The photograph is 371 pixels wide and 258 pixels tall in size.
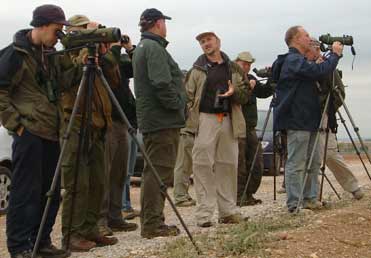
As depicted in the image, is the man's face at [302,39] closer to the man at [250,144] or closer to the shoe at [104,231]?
the man at [250,144]

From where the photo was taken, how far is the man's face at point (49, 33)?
5.71m

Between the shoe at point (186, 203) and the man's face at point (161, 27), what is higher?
the man's face at point (161, 27)

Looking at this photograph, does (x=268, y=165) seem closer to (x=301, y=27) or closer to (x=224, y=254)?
(x=301, y=27)

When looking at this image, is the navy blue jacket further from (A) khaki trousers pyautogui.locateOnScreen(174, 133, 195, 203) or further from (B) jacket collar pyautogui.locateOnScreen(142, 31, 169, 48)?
(A) khaki trousers pyautogui.locateOnScreen(174, 133, 195, 203)

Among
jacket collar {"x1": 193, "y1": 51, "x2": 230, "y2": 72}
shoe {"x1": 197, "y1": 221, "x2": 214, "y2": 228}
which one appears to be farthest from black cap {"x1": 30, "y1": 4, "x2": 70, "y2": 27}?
shoe {"x1": 197, "y1": 221, "x2": 214, "y2": 228}

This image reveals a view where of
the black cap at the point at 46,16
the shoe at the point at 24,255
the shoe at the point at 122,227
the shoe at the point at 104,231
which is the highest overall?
the black cap at the point at 46,16

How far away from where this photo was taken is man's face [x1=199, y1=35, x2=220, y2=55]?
301 inches

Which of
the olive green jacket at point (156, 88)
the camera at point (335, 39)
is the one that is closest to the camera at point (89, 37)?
the olive green jacket at point (156, 88)

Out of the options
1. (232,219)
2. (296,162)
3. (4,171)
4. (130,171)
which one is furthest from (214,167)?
(4,171)

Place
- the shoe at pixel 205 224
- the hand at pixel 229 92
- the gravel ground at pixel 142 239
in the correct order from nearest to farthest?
the gravel ground at pixel 142 239
the shoe at pixel 205 224
the hand at pixel 229 92

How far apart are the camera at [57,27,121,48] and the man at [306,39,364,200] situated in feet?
9.93

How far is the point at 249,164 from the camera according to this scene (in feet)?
32.8

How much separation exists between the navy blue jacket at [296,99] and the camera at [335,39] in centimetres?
52

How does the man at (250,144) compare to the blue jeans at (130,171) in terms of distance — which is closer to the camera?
the blue jeans at (130,171)
